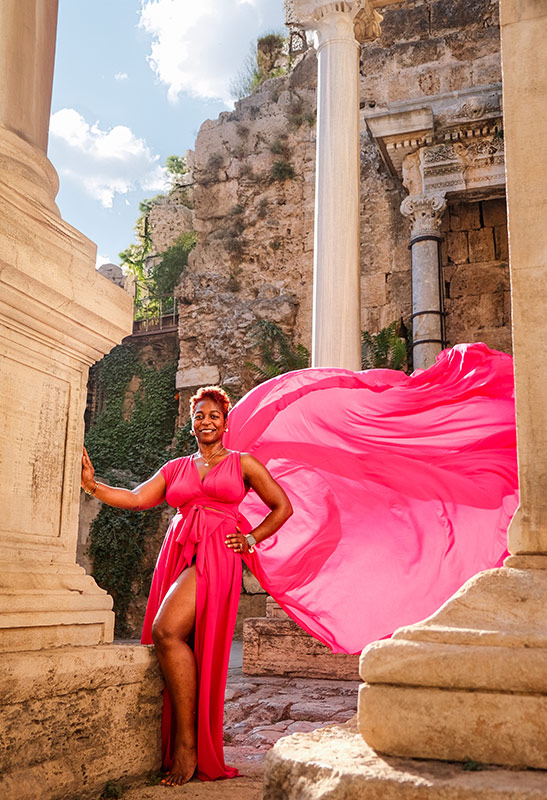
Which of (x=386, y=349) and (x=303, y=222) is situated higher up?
(x=303, y=222)

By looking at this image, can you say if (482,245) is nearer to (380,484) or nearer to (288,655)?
(288,655)

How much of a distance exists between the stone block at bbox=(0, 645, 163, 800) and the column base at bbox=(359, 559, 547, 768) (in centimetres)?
117

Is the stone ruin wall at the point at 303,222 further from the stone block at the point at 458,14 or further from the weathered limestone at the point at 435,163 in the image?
the weathered limestone at the point at 435,163

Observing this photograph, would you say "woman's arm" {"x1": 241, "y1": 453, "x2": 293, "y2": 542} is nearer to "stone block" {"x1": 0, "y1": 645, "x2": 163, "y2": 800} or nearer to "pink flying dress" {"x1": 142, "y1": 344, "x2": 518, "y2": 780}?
"pink flying dress" {"x1": 142, "y1": 344, "x2": 518, "y2": 780}

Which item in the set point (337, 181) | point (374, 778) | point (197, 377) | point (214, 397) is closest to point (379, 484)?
point (214, 397)

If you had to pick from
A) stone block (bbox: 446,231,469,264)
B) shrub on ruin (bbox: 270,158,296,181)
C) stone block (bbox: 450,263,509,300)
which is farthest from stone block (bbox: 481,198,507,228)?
shrub on ruin (bbox: 270,158,296,181)

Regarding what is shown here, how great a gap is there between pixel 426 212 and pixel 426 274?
0.94 metres

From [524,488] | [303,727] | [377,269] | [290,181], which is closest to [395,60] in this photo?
[290,181]

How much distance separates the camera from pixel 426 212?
11320 mm

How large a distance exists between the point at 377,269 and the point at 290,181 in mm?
3072

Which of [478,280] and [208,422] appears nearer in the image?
[208,422]

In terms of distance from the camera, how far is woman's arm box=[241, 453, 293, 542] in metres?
3.30

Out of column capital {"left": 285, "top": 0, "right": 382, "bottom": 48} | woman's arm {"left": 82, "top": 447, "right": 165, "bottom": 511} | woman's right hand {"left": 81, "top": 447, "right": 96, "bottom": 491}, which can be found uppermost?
column capital {"left": 285, "top": 0, "right": 382, "bottom": 48}

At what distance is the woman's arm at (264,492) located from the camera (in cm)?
330
